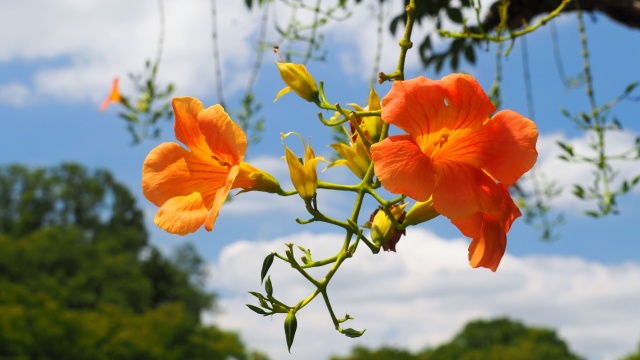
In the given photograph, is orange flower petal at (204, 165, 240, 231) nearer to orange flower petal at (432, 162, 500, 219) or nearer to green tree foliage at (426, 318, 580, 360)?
orange flower petal at (432, 162, 500, 219)

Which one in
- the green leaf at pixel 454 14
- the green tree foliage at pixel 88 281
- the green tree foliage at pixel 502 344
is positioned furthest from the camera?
the green tree foliage at pixel 502 344

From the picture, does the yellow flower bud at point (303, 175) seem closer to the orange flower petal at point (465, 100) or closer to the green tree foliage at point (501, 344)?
the orange flower petal at point (465, 100)

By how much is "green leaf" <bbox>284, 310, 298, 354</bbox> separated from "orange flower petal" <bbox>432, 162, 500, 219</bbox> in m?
0.18

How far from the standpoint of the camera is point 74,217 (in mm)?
35500

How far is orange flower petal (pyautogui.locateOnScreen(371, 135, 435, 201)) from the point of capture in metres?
0.71

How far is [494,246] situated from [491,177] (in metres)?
0.07

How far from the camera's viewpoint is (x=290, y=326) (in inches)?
29.9

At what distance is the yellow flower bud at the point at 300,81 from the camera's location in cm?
86

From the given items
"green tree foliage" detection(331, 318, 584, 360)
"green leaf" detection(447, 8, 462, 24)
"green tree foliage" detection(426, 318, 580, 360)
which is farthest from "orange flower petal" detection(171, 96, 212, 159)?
"green tree foliage" detection(426, 318, 580, 360)

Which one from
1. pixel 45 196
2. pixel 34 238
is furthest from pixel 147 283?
pixel 45 196

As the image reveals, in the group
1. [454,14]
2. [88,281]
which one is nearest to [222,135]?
[454,14]

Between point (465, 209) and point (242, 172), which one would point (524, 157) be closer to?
point (465, 209)

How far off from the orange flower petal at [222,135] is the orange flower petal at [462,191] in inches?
8.0

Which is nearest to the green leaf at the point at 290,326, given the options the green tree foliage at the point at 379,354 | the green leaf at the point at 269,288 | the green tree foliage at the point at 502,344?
the green leaf at the point at 269,288
